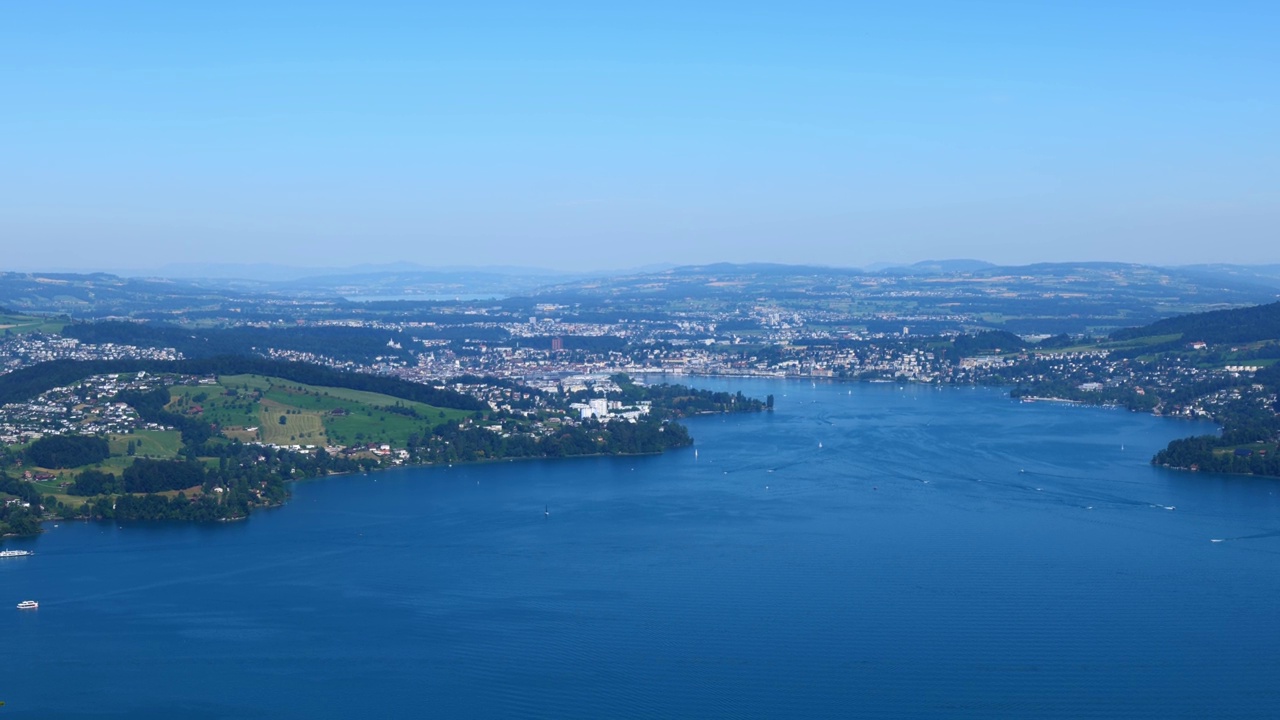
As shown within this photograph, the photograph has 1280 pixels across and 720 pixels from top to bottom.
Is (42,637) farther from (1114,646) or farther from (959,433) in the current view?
(959,433)

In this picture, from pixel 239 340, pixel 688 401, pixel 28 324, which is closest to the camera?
pixel 688 401

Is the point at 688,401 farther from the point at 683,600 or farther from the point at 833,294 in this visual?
the point at 833,294


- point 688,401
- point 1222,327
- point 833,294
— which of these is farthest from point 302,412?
point 833,294

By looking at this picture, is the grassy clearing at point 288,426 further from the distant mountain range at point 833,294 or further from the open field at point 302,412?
the distant mountain range at point 833,294

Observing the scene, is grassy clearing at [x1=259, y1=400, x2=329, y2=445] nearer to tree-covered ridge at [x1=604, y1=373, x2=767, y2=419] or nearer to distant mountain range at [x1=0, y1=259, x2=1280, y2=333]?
tree-covered ridge at [x1=604, y1=373, x2=767, y2=419]

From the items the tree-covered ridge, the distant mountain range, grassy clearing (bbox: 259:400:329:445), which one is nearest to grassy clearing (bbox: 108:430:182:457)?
grassy clearing (bbox: 259:400:329:445)

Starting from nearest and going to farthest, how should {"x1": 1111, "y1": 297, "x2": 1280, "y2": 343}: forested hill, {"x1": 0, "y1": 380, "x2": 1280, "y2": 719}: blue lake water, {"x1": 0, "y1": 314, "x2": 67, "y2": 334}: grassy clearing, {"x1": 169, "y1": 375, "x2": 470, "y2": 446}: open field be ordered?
{"x1": 0, "y1": 380, "x2": 1280, "y2": 719}: blue lake water < {"x1": 169, "y1": 375, "x2": 470, "y2": 446}: open field < {"x1": 1111, "y1": 297, "x2": 1280, "y2": 343}: forested hill < {"x1": 0, "y1": 314, "x2": 67, "y2": 334}: grassy clearing
